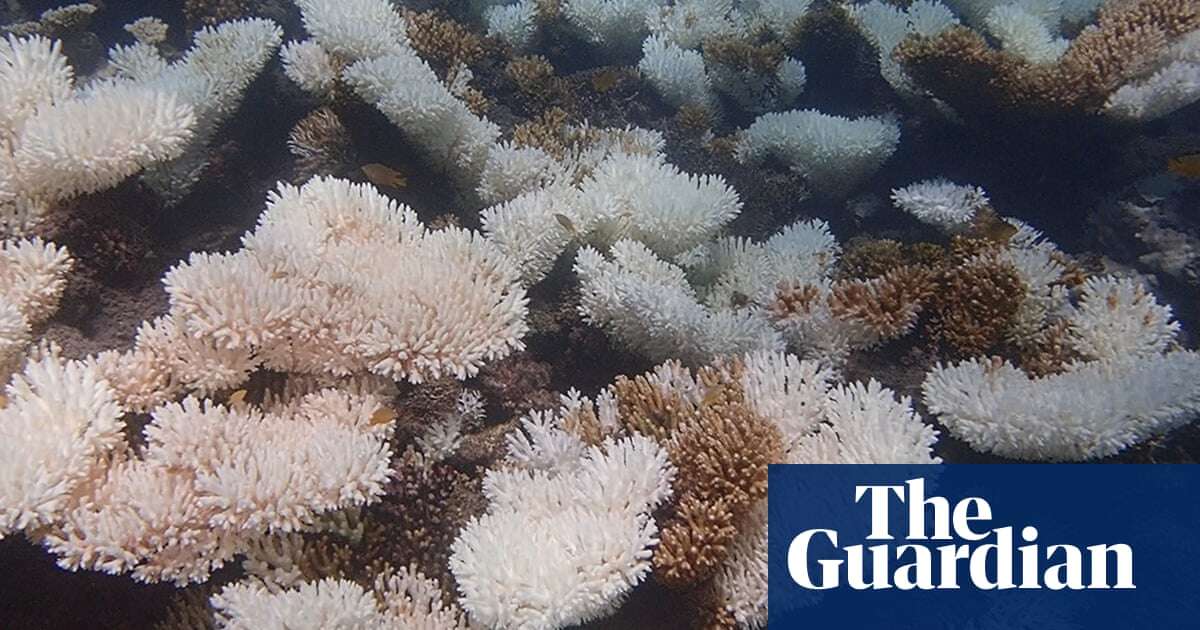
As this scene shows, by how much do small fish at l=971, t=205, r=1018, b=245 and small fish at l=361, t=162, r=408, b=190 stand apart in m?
3.28

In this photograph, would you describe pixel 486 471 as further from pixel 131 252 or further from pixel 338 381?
pixel 131 252

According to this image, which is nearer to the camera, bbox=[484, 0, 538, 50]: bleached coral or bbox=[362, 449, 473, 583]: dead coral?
bbox=[362, 449, 473, 583]: dead coral

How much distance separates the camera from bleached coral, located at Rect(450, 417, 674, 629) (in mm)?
2469

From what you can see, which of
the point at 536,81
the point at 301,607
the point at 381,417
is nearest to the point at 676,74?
the point at 536,81

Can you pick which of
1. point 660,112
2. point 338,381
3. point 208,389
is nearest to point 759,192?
point 660,112

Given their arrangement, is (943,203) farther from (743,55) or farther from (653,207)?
(743,55)

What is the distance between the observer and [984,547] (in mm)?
2939

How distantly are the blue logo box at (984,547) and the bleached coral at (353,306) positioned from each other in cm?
136

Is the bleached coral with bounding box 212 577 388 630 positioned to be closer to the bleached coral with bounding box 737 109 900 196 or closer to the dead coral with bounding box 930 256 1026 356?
the dead coral with bounding box 930 256 1026 356

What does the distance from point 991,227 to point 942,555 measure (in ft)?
7.08

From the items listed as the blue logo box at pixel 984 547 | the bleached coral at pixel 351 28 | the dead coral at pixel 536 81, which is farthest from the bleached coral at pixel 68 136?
the blue logo box at pixel 984 547

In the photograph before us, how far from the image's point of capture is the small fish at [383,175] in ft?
13.5

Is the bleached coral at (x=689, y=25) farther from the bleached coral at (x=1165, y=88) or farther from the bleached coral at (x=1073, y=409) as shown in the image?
the bleached coral at (x=1073, y=409)

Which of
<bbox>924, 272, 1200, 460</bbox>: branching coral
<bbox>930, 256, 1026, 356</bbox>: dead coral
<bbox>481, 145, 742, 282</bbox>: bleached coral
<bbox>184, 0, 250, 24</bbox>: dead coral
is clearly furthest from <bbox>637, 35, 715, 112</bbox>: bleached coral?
<bbox>924, 272, 1200, 460</bbox>: branching coral
